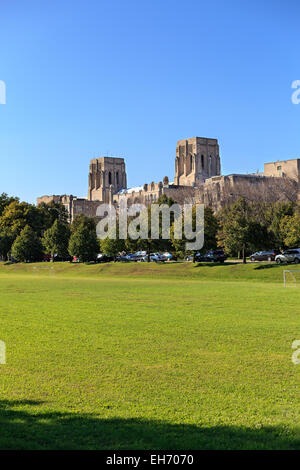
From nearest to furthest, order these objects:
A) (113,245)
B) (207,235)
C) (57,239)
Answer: (207,235) < (113,245) < (57,239)

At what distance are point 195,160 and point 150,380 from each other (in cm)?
17975

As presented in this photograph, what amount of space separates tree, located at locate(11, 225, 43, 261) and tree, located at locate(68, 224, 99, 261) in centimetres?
1111

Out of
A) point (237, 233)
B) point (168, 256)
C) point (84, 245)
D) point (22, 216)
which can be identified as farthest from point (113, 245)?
point (22, 216)

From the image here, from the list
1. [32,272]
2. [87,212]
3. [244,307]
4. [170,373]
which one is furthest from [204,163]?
[170,373]

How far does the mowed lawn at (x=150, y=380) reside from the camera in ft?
23.6

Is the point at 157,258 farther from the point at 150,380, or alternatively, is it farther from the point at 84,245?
the point at 150,380

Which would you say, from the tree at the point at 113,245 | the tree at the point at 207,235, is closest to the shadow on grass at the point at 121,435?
the tree at the point at 207,235

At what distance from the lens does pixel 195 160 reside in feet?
612

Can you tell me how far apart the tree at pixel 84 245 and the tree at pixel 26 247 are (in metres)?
11.1

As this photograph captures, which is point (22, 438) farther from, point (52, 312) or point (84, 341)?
point (52, 312)

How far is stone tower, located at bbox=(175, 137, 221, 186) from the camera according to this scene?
615ft

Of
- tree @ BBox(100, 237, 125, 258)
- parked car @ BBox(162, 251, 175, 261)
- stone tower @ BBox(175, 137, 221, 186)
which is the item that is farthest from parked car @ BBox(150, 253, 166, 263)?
stone tower @ BBox(175, 137, 221, 186)

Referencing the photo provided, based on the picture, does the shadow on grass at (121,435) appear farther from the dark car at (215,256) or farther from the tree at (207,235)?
the dark car at (215,256)
